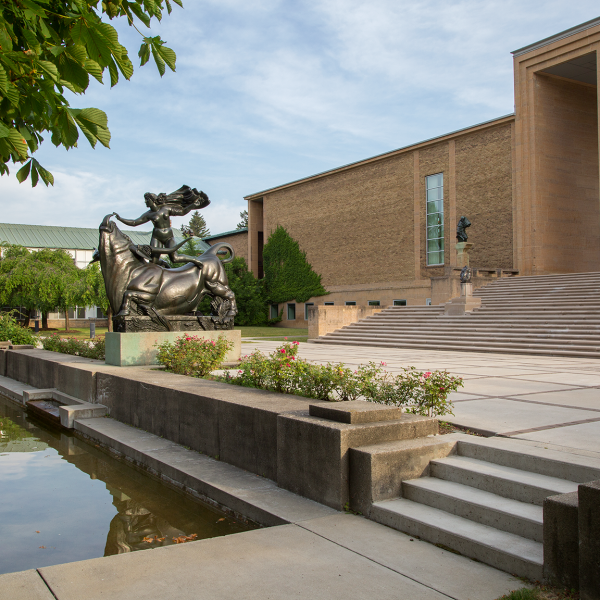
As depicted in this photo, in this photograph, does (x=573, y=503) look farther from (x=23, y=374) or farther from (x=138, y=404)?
(x=23, y=374)

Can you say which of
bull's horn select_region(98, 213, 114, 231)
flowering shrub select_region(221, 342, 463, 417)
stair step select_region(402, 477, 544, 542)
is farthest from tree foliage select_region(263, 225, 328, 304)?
stair step select_region(402, 477, 544, 542)

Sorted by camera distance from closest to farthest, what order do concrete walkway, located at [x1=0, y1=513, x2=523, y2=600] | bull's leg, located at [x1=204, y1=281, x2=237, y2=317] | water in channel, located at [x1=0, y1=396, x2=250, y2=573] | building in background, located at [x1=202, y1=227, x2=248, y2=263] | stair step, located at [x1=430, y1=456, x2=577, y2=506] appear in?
concrete walkway, located at [x1=0, y1=513, x2=523, y2=600], stair step, located at [x1=430, y1=456, x2=577, y2=506], water in channel, located at [x1=0, y1=396, x2=250, y2=573], bull's leg, located at [x1=204, y1=281, x2=237, y2=317], building in background, located at [x1=202, y1=227, x2=248, y2=263]

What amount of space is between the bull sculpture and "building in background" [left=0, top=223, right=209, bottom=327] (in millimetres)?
56707

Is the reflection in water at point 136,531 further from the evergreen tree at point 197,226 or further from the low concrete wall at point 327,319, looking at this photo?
the evergreen tree at point 197,226

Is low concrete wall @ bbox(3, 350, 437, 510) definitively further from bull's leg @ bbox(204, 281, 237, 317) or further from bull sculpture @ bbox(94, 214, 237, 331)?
bull's leg @ bbox(204, 281, 237, 317)

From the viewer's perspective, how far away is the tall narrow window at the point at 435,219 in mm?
38969

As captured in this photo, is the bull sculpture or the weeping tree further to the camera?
the weeping tree

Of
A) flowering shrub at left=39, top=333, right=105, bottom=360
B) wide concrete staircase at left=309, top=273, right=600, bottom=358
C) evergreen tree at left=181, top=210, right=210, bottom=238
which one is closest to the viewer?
flowering shrub at left=39, top=333, right=105, bottom=360

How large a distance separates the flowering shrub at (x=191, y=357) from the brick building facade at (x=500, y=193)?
20811mm

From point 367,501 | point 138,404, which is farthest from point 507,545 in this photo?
point 138,404

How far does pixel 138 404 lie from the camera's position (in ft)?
25.4

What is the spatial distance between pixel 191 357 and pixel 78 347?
5732 millimetres

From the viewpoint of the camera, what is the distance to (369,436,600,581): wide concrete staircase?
3.48m

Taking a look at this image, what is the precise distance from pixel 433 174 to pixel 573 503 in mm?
38479
